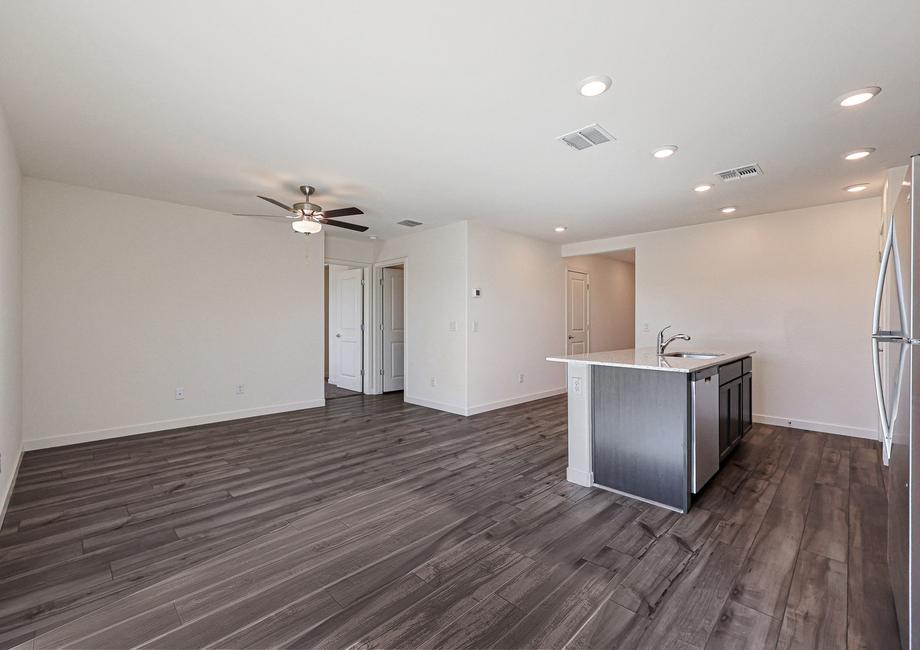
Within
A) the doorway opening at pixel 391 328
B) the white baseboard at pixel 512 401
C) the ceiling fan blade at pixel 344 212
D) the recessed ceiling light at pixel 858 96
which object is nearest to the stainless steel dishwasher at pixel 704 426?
the recessed ceiling light at pixel 858 96

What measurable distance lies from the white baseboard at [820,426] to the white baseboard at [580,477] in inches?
131

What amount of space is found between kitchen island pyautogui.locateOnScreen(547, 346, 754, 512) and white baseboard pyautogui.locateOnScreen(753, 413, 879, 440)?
84.7 inches

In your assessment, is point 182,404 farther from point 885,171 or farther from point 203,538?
point 885,171

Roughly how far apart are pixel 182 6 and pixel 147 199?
11.9ft

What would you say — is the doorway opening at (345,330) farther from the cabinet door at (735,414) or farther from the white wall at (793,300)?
the cabinet door at (735,414)

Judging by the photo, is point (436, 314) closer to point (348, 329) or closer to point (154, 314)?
point (348, 329)

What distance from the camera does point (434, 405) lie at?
5.92m

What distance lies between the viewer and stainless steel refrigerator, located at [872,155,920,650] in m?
1.36

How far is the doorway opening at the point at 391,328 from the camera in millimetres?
7111

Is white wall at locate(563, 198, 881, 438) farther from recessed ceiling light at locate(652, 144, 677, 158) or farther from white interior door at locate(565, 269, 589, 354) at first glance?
recessed ceiling light at locate(652, 144, 677, 158)

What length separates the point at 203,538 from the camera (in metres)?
2.38

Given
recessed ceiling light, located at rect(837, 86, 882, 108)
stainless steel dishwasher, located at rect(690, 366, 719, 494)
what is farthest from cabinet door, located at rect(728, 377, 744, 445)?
recessed ceiling light, located at rect(837, 86, 882, 108)

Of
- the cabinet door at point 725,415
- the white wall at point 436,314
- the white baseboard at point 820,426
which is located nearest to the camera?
the cabinet door at point 725,415

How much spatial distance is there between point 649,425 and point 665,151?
2.15 m
